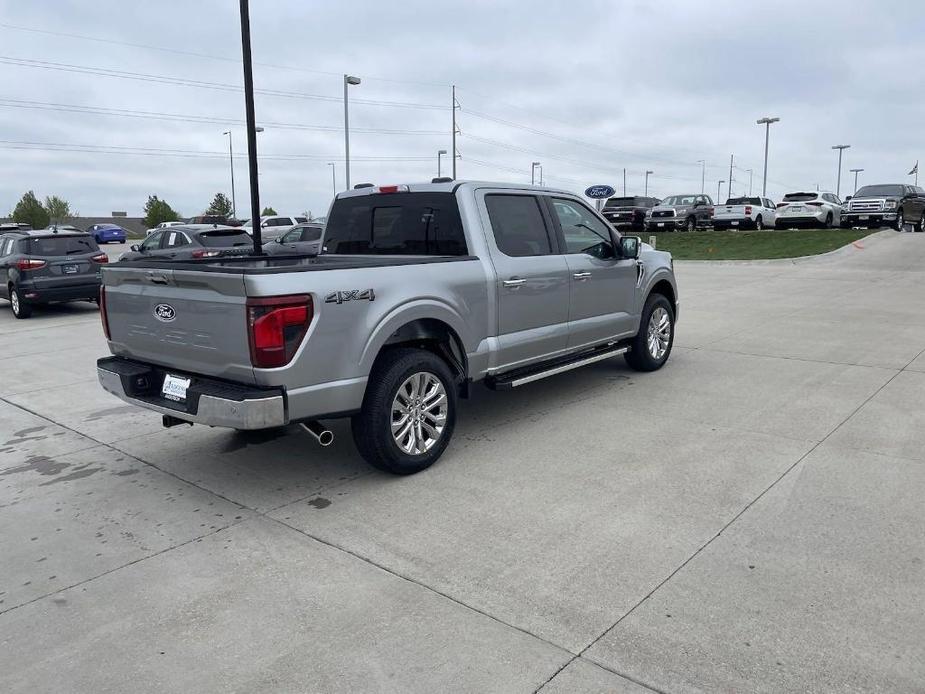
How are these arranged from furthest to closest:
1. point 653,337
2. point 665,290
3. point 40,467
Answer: point 665,290 < point 653,337 < point 40,467

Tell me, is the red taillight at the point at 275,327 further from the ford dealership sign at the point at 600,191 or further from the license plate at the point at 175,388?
the ford dealership sign at the point at 600,191

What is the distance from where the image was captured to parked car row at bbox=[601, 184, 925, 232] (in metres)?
30.2

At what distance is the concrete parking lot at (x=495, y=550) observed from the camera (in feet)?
9.34

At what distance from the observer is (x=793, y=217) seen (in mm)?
31391

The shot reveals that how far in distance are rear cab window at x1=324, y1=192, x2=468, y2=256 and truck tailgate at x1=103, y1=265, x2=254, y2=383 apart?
72.5 inches

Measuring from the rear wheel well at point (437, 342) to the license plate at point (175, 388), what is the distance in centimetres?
118

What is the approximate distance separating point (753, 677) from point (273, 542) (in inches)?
95.0

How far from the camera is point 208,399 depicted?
4172 millimetres

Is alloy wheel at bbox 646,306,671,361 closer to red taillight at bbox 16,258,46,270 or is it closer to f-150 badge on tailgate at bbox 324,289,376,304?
f-150 badge on tailgate at bbox 324,289,376,304

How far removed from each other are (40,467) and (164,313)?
1709 millimetres

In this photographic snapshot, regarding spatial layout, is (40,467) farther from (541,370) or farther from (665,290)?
(665,290)

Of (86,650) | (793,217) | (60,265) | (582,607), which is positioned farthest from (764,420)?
(793,217)

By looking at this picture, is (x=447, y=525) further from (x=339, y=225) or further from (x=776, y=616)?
(x=339, y=225)

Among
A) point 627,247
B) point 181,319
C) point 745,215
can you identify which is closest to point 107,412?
point 181,319
